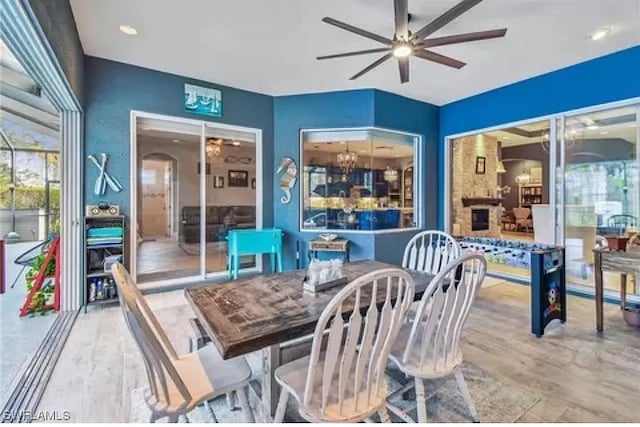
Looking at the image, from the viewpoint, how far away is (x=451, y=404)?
2.00m

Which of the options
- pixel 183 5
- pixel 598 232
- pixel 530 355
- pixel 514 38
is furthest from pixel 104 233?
pixel 598 232

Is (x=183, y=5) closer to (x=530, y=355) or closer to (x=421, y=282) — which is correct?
(x=421, y=282)

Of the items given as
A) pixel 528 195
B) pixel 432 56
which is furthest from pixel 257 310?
pixel 528 195

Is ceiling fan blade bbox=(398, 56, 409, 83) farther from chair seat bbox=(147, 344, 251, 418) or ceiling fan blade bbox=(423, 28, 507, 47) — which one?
chair seat bbox=(147, 344, 251, 418)

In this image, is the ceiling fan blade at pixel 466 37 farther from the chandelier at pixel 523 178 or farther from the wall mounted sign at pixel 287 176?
the chandelier at pixel 523 178

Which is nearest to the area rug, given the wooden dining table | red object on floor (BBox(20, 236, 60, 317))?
the wooden dining table

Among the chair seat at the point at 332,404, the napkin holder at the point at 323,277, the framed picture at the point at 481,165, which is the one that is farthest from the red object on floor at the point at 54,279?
the framed picture at the point at 481,165

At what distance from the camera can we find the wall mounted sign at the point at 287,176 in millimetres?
5320

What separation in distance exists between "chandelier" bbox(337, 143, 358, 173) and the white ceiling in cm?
106

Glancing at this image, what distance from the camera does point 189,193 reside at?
531 centimetres

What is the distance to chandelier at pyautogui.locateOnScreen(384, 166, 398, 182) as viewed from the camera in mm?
5476

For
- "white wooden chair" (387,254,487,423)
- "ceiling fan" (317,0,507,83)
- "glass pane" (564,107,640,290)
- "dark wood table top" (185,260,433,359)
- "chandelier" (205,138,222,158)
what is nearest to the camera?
"dark wood table top" (185,260,433,359)

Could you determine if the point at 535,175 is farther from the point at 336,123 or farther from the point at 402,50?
the point at 402,50

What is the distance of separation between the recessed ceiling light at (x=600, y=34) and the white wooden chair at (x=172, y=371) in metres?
4.44
